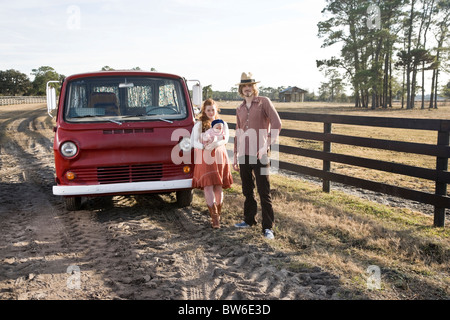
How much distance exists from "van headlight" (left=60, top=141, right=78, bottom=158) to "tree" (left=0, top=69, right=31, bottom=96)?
340 ft

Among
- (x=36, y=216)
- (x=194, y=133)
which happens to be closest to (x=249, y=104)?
(x=194, y=133)

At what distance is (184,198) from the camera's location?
20.5 ft

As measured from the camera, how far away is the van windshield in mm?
5922

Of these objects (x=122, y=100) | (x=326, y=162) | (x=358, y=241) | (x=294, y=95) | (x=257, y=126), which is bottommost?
(x=358, y=241)

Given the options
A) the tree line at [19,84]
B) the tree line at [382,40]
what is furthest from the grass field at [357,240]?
the tree line at [19,84]

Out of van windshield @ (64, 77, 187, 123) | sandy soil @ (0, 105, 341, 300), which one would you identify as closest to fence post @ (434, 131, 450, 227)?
sandy soil @ (0, 105, 341, 300)

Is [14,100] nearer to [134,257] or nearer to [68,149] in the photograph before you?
[68,149]

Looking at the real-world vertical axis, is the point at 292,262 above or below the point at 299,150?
below

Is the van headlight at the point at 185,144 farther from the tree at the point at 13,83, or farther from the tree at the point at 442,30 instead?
the tree at the point at 13,83

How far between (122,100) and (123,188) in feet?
4.68

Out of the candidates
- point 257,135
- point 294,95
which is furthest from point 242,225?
point 294,95
